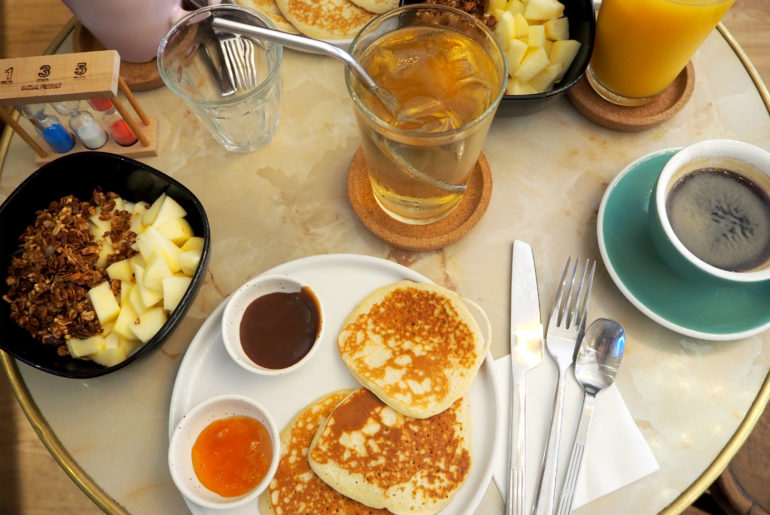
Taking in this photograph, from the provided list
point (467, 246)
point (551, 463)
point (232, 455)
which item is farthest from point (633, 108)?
point (232, 455)

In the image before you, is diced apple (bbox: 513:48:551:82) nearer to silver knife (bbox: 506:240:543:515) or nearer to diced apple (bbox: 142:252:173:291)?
silver knife (bbox: 506:240:543:515)

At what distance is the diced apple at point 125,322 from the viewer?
A: 3.82ft

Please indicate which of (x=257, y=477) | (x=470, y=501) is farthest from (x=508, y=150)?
(x=257, y=477)

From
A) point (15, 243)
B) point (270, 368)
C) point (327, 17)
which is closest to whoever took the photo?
point (270, 368)

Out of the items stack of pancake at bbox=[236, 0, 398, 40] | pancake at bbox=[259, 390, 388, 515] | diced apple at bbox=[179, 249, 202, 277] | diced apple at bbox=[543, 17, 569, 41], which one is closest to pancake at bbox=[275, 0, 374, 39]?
stack of pancake at bbox=[236, 0, 398, 40]

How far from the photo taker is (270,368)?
1126 millimetres

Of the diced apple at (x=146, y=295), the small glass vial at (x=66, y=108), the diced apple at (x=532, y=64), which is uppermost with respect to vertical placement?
the diced apple at (x=532, y=64)

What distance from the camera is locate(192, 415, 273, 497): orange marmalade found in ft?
3.39

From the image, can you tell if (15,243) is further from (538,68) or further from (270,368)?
(538,68)

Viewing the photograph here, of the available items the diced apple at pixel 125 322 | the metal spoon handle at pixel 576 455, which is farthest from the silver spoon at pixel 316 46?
the metal spoon handle at pixel 576 455

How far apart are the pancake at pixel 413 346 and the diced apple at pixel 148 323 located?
0.39 meters

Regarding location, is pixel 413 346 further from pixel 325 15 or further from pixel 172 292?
pixel 325 15

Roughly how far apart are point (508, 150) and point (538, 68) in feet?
0.74

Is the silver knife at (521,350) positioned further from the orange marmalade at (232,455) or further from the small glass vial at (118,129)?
the small glass vial at (118,129)
